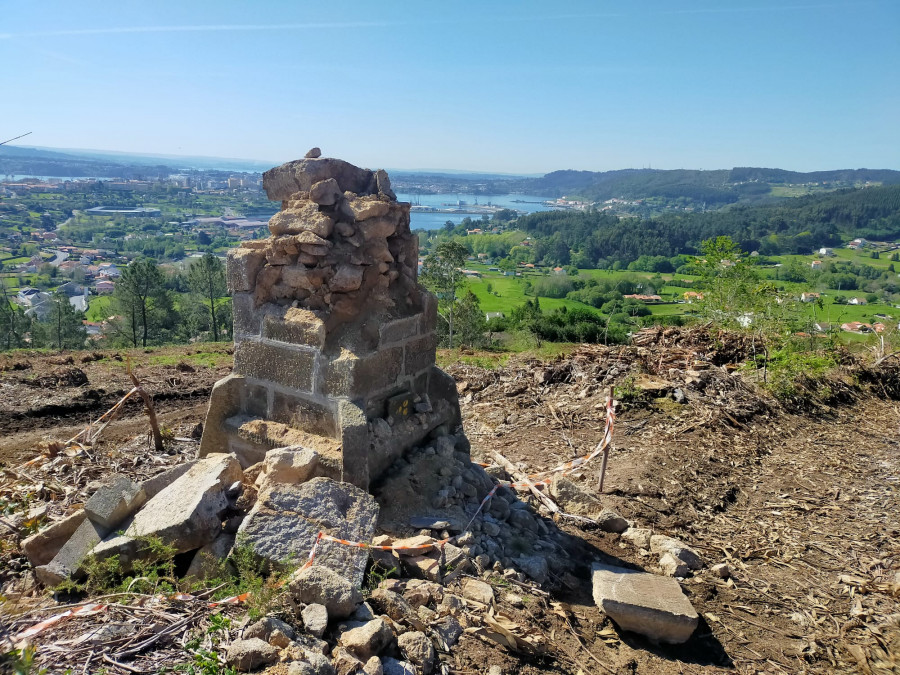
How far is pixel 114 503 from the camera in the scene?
12.1ft

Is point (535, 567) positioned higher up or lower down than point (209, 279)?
higher up

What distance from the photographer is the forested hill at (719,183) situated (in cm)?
12388

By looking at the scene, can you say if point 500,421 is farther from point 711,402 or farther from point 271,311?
point 271,311

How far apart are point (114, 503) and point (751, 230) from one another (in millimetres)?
75930

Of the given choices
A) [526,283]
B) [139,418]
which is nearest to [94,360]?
[139,418]

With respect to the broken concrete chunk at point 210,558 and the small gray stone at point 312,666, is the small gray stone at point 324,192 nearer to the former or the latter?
the broken concrete chunk at point 210,558

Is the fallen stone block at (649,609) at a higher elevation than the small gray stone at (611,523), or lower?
higher

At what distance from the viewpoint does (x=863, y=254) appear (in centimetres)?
5438

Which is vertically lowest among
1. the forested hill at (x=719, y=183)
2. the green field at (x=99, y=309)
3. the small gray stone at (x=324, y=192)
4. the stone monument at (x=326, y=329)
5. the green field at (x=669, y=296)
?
the green field at (x=99, y=309)

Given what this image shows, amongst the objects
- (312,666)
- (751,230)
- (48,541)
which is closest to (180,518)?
(48,541)

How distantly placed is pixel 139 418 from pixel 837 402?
13504 millimetres

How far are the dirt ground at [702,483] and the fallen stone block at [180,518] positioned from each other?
73.5 inches

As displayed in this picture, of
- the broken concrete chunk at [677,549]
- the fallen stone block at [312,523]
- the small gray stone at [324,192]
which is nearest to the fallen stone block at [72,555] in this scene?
the fallen stone block at [312,523]

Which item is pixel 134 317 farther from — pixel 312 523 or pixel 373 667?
pixel 373 667
